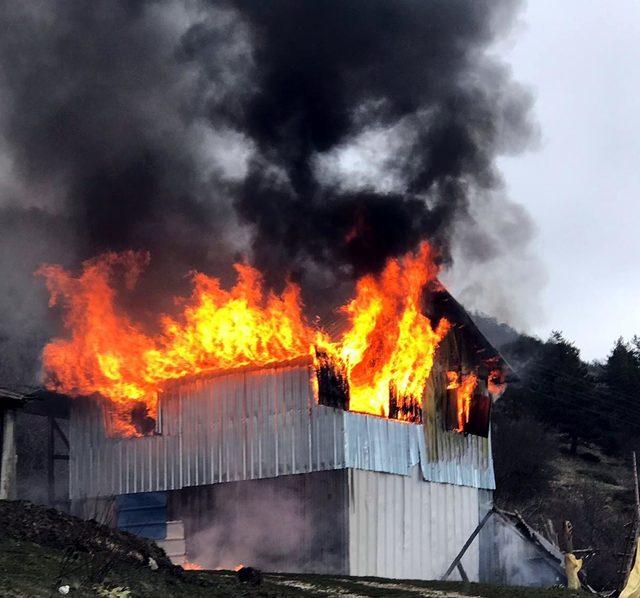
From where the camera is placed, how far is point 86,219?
36812mm

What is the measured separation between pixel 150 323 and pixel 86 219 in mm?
5787

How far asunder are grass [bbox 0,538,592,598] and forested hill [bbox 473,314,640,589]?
3393cm

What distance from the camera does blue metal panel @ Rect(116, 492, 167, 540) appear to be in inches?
1284

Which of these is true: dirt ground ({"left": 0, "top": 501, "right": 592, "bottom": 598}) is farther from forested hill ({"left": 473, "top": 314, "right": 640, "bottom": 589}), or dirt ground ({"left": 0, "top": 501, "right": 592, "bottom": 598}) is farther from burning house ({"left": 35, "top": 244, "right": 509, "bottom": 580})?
forested hill ({"left": 473, "top": 314, "right": 640, "bottom": 589})

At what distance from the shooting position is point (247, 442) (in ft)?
101

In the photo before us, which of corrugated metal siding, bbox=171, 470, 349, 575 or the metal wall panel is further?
the metal wall panel

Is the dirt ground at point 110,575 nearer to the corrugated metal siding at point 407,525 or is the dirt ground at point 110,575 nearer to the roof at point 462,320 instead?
the corrugated metal siding at point 407,525

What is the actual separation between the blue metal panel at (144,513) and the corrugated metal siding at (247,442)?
52cm

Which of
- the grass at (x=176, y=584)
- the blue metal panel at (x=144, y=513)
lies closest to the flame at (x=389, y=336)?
the grass at (x=176, y=584)

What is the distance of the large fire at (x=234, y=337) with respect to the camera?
31.1 metres

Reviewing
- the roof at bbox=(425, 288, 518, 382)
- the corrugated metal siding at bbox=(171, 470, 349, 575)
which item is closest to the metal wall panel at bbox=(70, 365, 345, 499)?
the corrugated metal siding at bbox=(171, 470, 349, 575)

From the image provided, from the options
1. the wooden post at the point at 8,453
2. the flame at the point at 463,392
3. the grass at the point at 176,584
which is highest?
the flame at the point at 463,392

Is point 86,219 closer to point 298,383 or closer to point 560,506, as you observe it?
point 298,383

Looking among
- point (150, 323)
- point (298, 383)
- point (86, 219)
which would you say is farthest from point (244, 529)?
point (86, 219)
